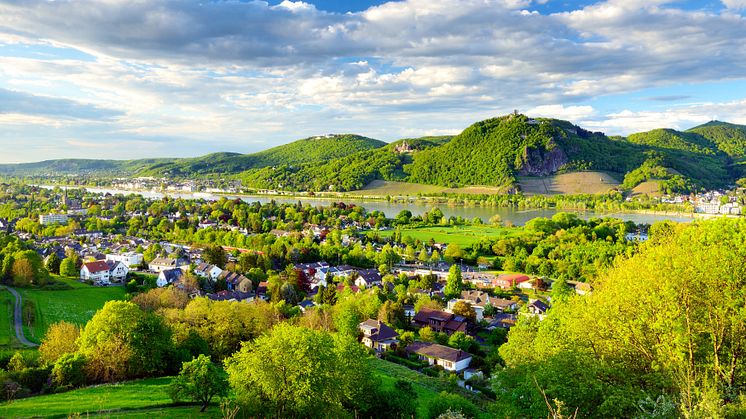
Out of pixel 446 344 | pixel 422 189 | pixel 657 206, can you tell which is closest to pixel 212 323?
pixel 446 344

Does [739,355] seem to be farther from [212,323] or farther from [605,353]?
[212,323]

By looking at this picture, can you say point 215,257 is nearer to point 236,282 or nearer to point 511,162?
point 236,282

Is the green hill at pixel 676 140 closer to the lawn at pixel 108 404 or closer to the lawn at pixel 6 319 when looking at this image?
the lawn at pixel 6 319

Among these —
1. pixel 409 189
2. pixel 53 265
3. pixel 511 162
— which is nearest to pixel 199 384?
pixel 53 265

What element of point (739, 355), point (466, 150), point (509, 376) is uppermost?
point (466, 150)

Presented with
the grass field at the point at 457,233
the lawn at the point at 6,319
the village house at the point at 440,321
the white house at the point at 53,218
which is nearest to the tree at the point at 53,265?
the lawn at the point at 6,319

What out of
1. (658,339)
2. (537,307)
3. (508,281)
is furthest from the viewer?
(508,281)
